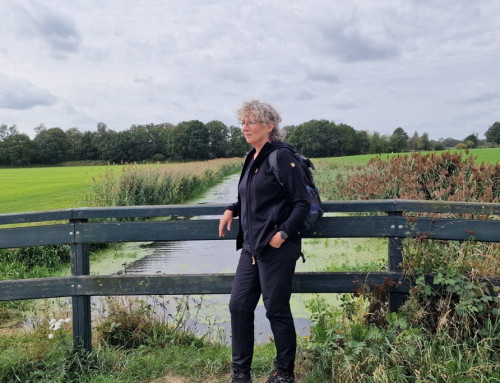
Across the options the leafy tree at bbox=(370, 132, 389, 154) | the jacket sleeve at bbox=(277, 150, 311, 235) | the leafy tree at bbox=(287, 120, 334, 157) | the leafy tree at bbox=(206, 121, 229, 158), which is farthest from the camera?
the leafy tree at bbox=(206, 121, 229, 158)

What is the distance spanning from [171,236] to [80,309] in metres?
0.92

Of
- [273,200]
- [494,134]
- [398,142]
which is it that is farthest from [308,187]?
[398,142]

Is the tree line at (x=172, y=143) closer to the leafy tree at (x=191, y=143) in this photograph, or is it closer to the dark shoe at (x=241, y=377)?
the leafy tree at (x=191, y=143)

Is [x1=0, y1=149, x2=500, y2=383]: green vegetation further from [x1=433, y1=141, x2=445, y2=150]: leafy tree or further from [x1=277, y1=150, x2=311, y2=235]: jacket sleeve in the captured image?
[x1=433, y1=141, x2=445, y2=150]: leafy tree

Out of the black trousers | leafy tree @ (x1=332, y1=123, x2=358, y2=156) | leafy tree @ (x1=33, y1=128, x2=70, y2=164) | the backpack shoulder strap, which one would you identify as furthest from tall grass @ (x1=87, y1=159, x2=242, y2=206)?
leafy tree @ (x1=33, y1=128, x2=70, y2=164)

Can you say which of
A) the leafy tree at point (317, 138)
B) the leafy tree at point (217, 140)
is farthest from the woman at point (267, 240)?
the leafy tree at point (217, 140)

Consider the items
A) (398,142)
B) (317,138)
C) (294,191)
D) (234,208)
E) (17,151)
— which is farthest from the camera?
(398,142)

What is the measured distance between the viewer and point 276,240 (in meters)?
2.95

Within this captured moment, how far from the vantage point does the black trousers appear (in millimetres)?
3059

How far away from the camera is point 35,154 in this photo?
90.8 metres

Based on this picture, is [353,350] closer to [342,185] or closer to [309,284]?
[309,284]

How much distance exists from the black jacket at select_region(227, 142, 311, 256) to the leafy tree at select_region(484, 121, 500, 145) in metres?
86.1

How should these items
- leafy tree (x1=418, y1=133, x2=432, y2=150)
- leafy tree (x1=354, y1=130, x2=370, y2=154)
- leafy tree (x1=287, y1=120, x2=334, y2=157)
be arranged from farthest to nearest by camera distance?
leafy tree (x1=354, y1=130, x2=370, y2=154)
leafy tree (x1=418, y1=133, x2=432, y2=150)
leafy tree (x1=287, y1=120, x2=334, y2=157)

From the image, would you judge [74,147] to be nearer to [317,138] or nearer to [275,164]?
[317,138]
